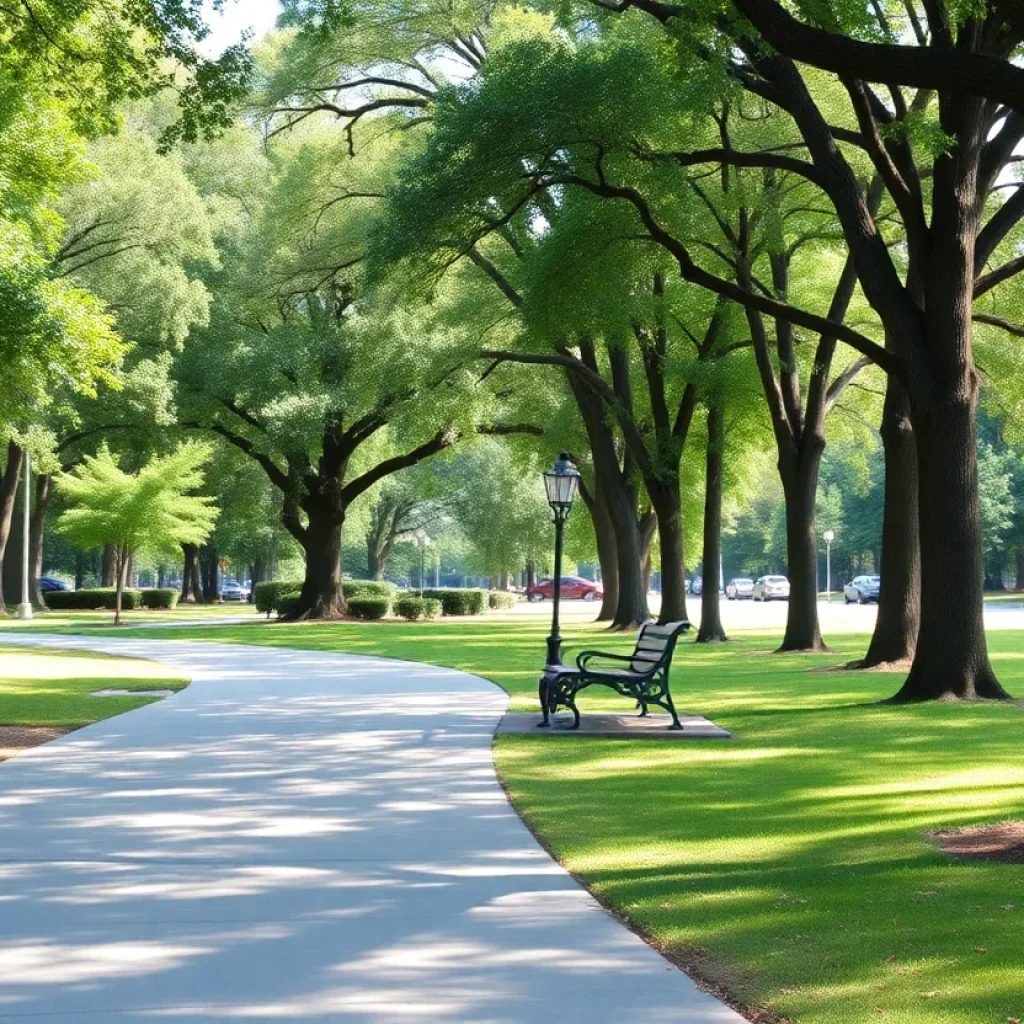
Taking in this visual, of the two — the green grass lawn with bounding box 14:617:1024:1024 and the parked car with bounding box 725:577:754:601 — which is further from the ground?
the parked car with bounding box 725:577:754:601

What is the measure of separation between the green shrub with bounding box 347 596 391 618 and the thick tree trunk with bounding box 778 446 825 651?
2319 cm

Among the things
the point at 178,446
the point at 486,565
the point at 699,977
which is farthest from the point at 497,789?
the point at 486,565

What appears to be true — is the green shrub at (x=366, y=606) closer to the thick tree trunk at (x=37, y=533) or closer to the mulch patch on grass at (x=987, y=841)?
the thick tree trunk at (x=37, y=533)

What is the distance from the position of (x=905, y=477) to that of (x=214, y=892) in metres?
17.5

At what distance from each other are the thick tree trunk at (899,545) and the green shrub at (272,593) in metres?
31.5

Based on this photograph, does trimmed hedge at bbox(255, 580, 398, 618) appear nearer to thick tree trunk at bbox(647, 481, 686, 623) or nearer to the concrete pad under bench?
thick tree trunk at bbox(647, 481, 686, 623)

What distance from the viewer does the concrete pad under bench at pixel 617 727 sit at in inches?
571

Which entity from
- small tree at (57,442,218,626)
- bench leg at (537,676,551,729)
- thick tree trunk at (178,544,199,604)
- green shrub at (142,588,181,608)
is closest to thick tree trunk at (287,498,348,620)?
small tree at (57,442,218,626)

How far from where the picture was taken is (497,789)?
428 inches

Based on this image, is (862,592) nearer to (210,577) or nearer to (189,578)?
(210,577)

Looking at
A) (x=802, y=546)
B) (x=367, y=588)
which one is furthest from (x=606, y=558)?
(x=802, y=546)

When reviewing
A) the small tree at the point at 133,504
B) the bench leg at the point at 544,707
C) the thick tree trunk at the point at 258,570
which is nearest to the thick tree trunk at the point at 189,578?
the thick tree trunk at the point at 258,570

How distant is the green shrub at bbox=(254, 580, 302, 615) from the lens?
53.1m

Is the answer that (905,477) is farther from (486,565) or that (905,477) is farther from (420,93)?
(486,565)
